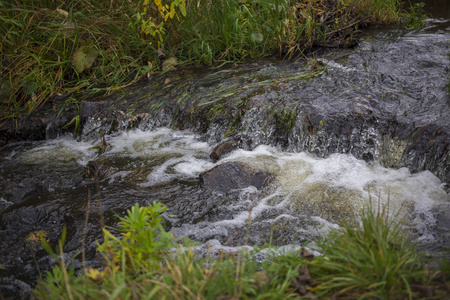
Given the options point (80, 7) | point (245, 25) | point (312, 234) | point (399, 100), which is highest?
point (80, 7)

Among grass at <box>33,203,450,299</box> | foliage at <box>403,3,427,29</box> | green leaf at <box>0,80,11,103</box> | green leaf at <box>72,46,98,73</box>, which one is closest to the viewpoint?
grass at <box>33,203,450,299</box>

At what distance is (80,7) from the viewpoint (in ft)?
17.7

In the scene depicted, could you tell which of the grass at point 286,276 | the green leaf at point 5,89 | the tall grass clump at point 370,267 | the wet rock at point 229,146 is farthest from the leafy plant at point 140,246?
the green leaf at point 5,89

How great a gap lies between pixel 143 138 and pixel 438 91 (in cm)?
332

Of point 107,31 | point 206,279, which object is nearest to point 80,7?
point 107,31

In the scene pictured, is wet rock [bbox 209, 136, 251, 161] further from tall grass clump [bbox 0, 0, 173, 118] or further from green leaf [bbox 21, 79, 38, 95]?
green leaf [bbox 21, 79, 38, 95]

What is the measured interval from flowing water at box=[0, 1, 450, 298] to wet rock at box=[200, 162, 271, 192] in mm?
41

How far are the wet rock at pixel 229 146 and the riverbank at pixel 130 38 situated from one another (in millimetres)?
1856

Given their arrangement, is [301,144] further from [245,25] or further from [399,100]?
[245,25]

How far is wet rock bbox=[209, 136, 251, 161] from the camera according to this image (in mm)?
3939

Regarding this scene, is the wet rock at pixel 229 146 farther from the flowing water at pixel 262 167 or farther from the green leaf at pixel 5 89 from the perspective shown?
the green leaf at pixel 5 89

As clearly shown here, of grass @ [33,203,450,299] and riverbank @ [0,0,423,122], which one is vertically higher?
riverbank @ [0,0,423,122]

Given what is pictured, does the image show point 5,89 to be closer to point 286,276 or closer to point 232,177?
point 232,177

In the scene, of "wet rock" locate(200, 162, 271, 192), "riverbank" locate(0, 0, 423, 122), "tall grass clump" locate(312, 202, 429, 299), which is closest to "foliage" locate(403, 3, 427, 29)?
"riverbank" locate(0, 0, 423, 122)
